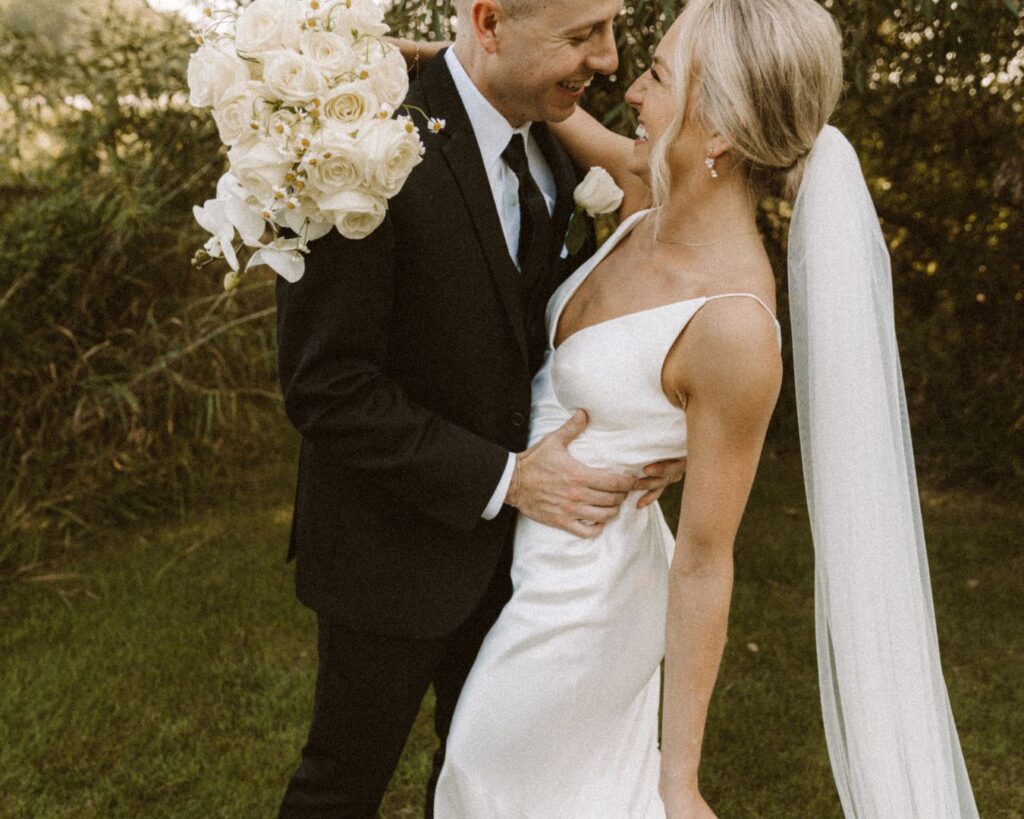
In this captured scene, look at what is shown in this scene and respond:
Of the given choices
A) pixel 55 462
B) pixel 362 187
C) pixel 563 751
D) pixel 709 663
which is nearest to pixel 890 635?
pixel 709 663

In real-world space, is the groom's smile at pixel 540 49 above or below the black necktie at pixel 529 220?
above

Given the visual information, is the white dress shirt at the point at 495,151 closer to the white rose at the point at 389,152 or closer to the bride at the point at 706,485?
the bride at the point at 706,485

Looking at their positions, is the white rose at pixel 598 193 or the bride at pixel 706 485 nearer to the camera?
the bride at pixel 706 485

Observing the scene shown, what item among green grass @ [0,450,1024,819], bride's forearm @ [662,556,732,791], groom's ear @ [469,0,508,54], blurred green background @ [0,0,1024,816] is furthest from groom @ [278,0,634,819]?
blurred green background @ [0,0,1024,816]

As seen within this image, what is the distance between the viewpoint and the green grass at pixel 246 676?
2.89 metres

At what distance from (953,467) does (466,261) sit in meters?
4.37

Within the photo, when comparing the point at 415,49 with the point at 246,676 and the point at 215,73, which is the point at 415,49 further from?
the point at 246,676

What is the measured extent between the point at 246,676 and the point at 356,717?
5.79 ft

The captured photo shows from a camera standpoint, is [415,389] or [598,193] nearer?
[415,389]

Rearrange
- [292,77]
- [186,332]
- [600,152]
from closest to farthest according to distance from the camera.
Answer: [292,77], [600,152], [186,332]

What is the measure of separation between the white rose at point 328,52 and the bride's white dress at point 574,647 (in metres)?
0.63

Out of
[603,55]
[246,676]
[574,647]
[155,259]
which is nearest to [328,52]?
[603,55]

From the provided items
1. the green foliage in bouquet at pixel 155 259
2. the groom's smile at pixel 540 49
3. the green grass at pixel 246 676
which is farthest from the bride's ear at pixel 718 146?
the green foliage in bouquet at pixel 155 259

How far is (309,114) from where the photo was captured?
1521mm
